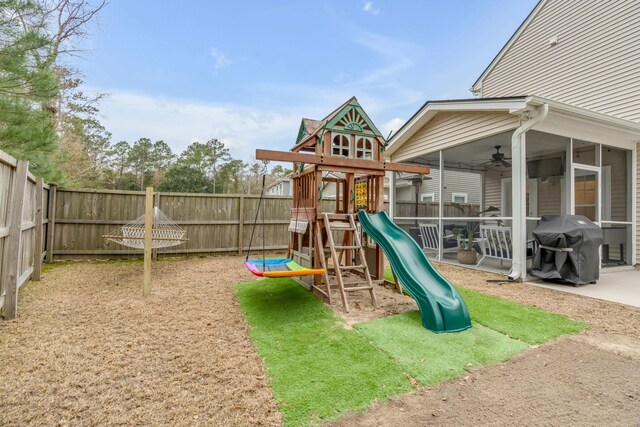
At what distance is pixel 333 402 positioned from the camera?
187cm

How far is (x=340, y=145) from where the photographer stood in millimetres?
4562

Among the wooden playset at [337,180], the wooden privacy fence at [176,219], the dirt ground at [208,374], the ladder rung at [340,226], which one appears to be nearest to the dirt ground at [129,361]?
the dirt ground at [208,374]

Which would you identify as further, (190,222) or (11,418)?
(190,222)

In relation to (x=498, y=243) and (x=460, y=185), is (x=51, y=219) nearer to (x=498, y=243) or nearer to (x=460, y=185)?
(x=498, y=243)

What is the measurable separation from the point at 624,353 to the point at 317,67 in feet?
40.5

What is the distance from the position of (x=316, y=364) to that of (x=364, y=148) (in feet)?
11.0

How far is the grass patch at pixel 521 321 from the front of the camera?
2.96 m

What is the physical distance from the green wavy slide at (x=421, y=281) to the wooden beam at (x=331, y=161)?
0.74 metres

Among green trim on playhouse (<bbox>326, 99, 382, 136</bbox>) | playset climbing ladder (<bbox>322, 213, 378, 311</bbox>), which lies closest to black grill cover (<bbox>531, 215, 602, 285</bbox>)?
playset climbing ladder (<bbox>322, 213, 378, 311</bbox>)

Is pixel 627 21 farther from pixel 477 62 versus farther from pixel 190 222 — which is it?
pixel 190 222

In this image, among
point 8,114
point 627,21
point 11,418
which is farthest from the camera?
point 627,21

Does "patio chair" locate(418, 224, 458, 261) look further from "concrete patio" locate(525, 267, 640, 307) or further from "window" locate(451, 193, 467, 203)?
"window" locate(451, 193, 467, 203)

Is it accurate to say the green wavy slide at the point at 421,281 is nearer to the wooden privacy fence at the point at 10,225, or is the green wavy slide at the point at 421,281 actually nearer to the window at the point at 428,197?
the wooden privacy fence at the point at 10,225

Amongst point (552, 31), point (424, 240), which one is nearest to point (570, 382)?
point (424, 240)
